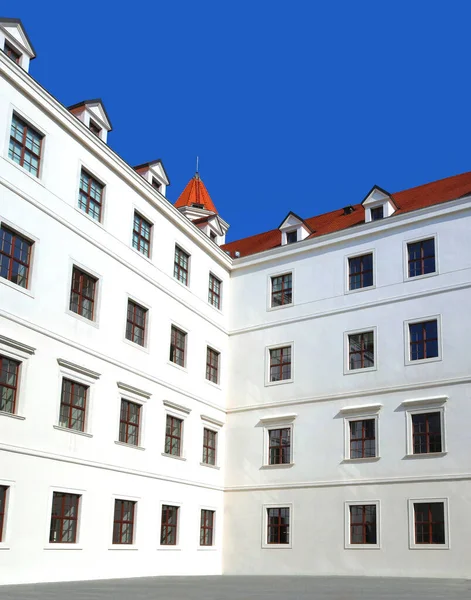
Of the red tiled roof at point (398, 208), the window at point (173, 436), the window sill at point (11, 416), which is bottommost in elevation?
the window sill at point (11, 416)

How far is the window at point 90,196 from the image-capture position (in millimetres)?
26109

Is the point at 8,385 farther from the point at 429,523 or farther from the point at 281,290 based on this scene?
the point at 429,523

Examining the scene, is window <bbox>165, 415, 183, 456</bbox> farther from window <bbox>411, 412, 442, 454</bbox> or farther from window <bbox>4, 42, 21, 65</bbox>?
window <bbox>4, 42, 21, 65</bbox>

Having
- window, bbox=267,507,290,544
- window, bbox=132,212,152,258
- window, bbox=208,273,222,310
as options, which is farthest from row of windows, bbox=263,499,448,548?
window, bbox=132,212,152,258

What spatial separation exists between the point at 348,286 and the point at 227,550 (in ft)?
38.2

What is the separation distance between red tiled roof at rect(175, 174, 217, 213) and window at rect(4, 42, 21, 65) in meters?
26.0

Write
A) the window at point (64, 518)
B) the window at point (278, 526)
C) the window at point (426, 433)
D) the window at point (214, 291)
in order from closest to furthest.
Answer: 1. the window at point (64, 518)
2. the window at point (426, 433)
3. the window at point (278, 526)
4. the window at point (214, 291)

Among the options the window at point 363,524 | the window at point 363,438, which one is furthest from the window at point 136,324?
the window at point 363,524

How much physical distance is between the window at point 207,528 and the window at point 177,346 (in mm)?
5967

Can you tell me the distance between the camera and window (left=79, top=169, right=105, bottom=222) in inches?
1028

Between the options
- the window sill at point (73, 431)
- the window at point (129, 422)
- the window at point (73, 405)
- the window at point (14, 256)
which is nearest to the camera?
the window at point (14, 256)

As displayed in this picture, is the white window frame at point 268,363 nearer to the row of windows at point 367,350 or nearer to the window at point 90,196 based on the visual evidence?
the row of windows at point 367,350

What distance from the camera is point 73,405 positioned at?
24016 millimetres

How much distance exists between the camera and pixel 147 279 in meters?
28.6
